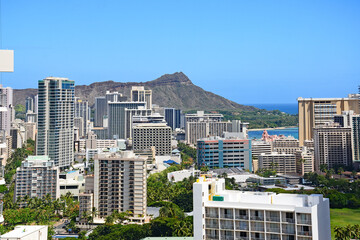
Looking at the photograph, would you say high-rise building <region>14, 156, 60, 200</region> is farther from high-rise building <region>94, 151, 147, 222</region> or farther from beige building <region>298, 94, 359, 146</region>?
beige building <region>298, 94, 359, 146</region>

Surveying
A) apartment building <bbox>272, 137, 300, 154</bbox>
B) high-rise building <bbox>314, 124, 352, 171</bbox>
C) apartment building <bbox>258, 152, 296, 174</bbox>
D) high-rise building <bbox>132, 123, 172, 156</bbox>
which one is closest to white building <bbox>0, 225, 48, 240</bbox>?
apartment building <bbox>258, 152, 296, 174</bbox>

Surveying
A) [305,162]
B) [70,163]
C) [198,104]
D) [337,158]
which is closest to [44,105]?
[70,163]

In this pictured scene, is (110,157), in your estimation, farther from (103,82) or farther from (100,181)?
(103,82)

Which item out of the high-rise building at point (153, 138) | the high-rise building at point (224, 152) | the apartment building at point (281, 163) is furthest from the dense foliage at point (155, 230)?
the high-rise building at point (153, 138)

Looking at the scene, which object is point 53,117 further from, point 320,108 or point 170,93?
point 170,93

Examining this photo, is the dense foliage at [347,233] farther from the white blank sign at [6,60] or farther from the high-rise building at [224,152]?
the high-rise building at [224,152]
